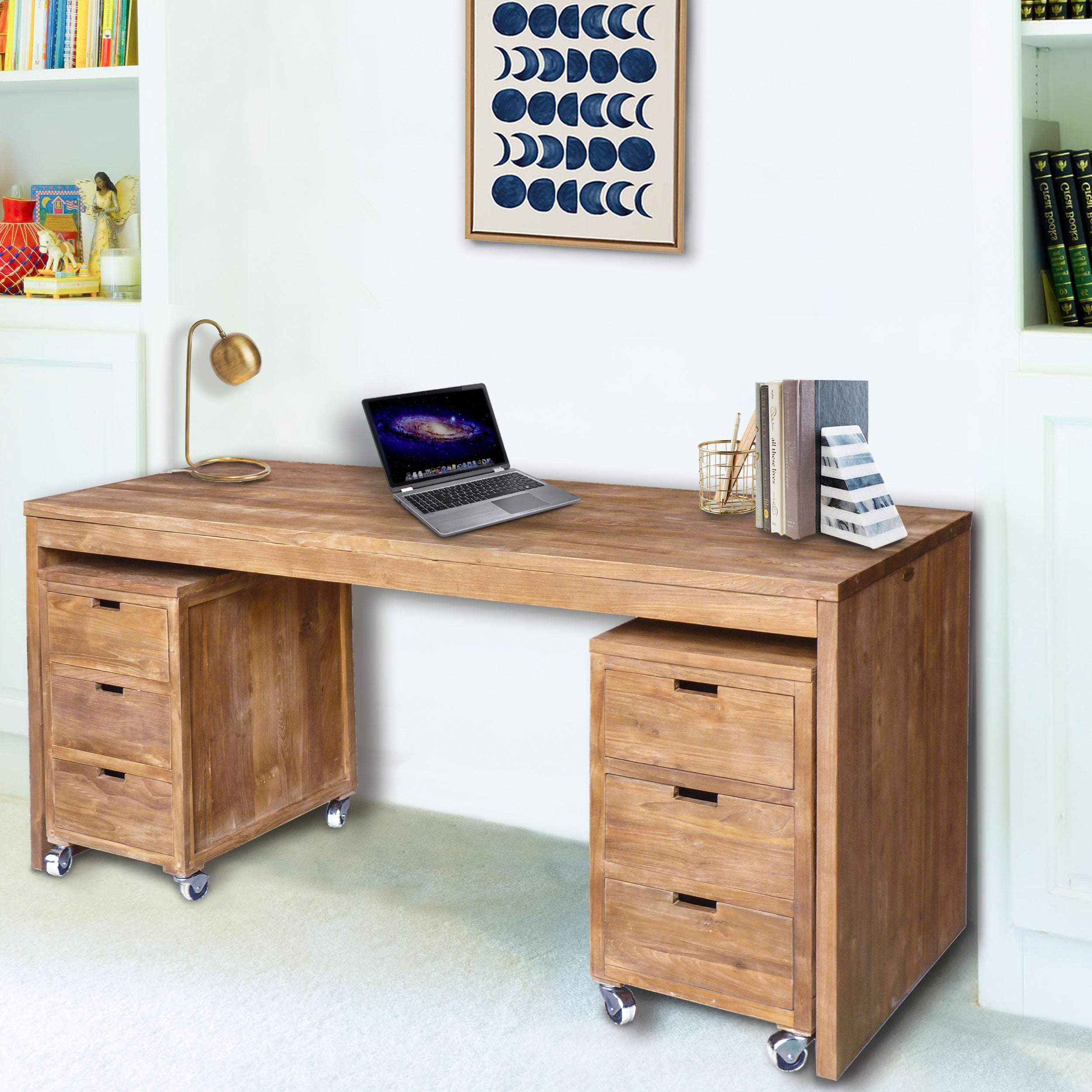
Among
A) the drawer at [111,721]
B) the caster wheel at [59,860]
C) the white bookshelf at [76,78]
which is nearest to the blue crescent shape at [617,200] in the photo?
the white bookshelf at [76,78]

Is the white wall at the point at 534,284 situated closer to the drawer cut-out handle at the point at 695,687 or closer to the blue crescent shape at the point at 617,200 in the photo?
the blue crescent shape at the point at 617,200

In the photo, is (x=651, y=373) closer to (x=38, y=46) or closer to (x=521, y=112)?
(x=521, y=112)

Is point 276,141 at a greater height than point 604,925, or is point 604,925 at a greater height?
point 276,141

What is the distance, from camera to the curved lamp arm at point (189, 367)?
9.23 ft

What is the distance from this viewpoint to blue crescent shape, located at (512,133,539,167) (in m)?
2.75

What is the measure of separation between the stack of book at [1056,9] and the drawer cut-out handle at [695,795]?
4.16 feet

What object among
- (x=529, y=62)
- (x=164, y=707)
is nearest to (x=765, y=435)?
(x=529, y=62)

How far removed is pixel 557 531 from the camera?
2.33 metres

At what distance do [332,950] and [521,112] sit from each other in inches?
64.1

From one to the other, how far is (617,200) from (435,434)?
0.57m

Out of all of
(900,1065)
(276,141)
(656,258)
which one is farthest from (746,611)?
(276,141)

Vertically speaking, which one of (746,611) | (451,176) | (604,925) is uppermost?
(451,176)

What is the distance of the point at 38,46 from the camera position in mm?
3004

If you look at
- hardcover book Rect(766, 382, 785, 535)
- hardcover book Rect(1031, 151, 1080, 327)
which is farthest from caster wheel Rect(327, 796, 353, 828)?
hardcover book Rect(1031, 151, 1080, 327)
